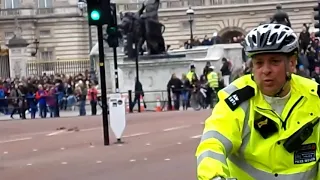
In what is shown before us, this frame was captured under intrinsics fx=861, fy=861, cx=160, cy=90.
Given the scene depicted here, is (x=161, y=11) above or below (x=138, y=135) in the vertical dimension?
above

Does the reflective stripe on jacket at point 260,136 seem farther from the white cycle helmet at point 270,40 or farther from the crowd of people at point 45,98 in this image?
the crowd of people at point 45,98

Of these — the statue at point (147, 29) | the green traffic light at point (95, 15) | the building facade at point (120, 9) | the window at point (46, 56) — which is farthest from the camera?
the window at point (46, 56)

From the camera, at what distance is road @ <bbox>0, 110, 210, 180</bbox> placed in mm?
12344

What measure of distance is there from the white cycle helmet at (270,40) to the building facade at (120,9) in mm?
58103

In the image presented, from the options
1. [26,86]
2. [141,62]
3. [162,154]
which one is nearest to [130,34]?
[141,62]

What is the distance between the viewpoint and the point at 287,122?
3.60 metres

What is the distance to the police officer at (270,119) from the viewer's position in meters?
3.55

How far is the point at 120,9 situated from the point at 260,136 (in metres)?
60.6

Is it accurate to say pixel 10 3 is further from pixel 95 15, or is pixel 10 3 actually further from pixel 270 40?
pixel 270 40

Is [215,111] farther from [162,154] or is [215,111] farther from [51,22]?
[51,22]

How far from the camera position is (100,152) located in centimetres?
1520

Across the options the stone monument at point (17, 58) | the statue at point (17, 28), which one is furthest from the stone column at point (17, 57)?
the statue at point (17, 28)

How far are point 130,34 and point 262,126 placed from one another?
1161 inches

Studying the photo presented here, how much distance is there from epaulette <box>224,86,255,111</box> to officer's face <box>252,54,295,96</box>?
0.05 metres
